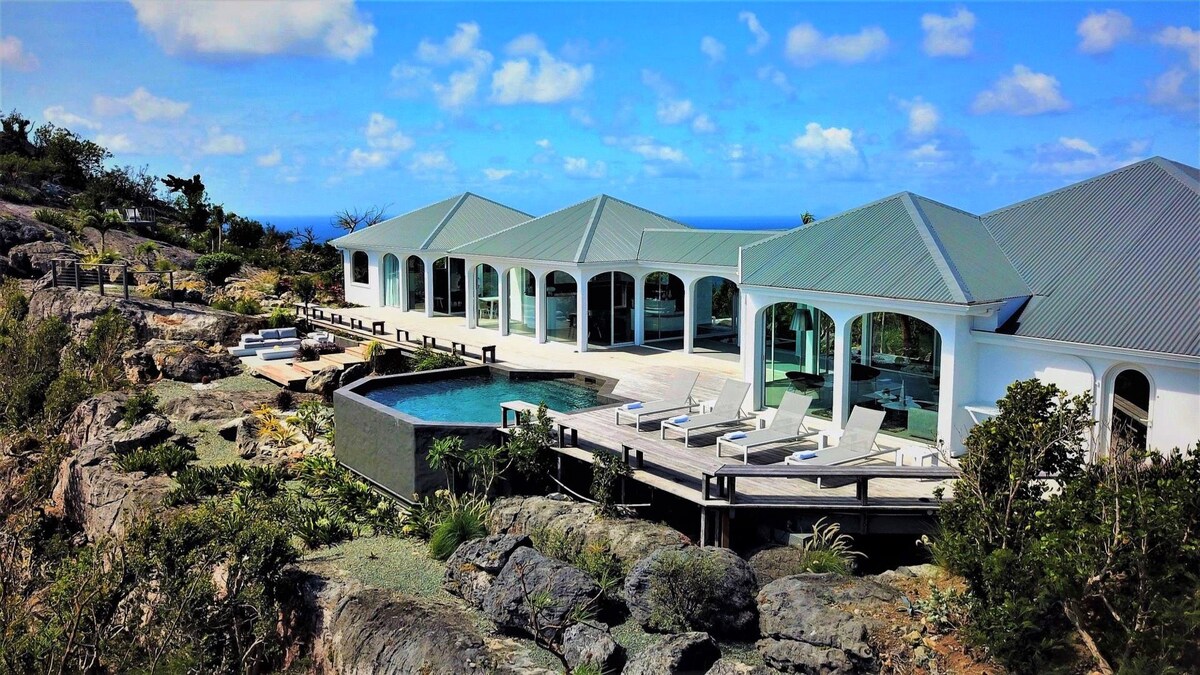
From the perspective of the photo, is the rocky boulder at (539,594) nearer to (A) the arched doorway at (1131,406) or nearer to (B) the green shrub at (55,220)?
(A) the arched doorway at (1131,406)

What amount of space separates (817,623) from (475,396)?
37.1 feet

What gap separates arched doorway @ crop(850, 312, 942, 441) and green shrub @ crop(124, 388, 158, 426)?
15.6 m

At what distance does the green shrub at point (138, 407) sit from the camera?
20000 millimetres

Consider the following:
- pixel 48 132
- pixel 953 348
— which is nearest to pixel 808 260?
pixel 953 348

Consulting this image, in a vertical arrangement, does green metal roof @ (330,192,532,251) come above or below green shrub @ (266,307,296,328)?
above

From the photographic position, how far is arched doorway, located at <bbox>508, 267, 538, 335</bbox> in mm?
28469

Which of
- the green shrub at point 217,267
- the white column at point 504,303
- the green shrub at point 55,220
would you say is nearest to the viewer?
the white column at point 504,303

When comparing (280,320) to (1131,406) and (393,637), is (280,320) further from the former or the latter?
(1131,406)

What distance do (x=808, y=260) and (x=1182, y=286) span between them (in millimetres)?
6224

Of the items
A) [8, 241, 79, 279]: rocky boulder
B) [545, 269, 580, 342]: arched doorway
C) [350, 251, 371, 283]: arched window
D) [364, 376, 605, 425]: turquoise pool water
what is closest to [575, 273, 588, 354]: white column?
[545, 269, 580, 342]: arched doorway

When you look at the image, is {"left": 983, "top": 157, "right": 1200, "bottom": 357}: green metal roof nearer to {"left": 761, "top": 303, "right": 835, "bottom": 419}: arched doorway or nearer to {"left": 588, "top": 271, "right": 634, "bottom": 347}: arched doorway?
{"left": 761, "top": 303, "right": 835, "bottom": 419}: arched doorway

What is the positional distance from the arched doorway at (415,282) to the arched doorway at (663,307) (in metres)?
11.7

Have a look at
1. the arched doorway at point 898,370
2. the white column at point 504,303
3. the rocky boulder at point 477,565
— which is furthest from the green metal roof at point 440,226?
the rocky boulder at point 477,565

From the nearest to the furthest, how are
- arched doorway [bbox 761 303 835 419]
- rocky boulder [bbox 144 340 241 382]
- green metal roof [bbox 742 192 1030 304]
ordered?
green metal roof [bbox 742 192 1030 304] → arched doorway [bbox 761 303 835 419] → rocky boulder [bbox 144 340 241 382]
